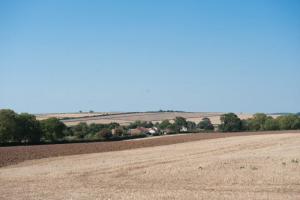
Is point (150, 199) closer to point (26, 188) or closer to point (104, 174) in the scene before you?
point (26, 188)

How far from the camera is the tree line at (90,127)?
3647 inches

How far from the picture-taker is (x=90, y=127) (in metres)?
124

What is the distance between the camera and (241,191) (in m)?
19.6

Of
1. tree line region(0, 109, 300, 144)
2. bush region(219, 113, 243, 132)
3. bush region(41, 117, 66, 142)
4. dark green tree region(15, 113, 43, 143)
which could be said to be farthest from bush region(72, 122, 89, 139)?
bush region(219, 113, 243, 132)

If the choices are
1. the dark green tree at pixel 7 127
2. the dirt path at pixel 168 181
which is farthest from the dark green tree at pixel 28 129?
the dirt path at pixel 168 181

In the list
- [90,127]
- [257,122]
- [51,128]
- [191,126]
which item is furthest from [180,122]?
[51,128]

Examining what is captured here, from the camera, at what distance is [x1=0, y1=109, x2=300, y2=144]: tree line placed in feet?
304

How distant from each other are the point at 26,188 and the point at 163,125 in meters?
117

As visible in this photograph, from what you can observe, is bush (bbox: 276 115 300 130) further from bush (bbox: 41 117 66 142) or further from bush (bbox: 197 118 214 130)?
bush (bbox: 41 117 66 142)

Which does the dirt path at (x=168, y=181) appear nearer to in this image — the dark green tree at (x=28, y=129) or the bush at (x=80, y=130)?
the dark green tree at (x=28, y=129)

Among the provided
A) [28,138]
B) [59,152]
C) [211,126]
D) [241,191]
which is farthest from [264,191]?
[211,126]

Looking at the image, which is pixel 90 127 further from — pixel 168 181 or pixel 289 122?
pixel 168 181

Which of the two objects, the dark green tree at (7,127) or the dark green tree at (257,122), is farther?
the dark green tree at (257,122)

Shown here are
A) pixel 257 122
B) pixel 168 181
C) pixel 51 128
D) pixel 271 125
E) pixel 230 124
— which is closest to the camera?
pixel 168 181
